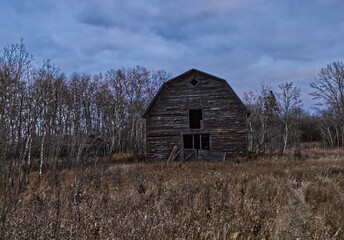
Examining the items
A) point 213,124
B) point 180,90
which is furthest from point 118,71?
point 213,124

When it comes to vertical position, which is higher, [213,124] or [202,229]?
[213,124]

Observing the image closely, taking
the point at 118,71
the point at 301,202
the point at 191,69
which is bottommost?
the point at 301,202

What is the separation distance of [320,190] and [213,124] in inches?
434

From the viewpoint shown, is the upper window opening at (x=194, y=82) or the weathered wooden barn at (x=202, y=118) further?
the upper window opening at (x=194, y=82)

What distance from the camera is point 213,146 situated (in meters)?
17.0

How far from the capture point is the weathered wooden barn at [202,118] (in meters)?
16.8

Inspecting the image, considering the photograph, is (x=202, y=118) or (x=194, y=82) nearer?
(x=202, y=118)

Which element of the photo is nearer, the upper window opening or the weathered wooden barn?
the weathered wooden barn

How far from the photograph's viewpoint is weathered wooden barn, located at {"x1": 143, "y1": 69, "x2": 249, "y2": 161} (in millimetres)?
16828

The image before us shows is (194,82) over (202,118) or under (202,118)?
over

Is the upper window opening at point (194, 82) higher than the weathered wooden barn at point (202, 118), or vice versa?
the upper window opening at point (194, 82)

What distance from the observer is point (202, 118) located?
17.3 meters

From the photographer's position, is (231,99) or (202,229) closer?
(202,229)

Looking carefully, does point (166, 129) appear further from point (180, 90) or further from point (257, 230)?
point (257, 230)
